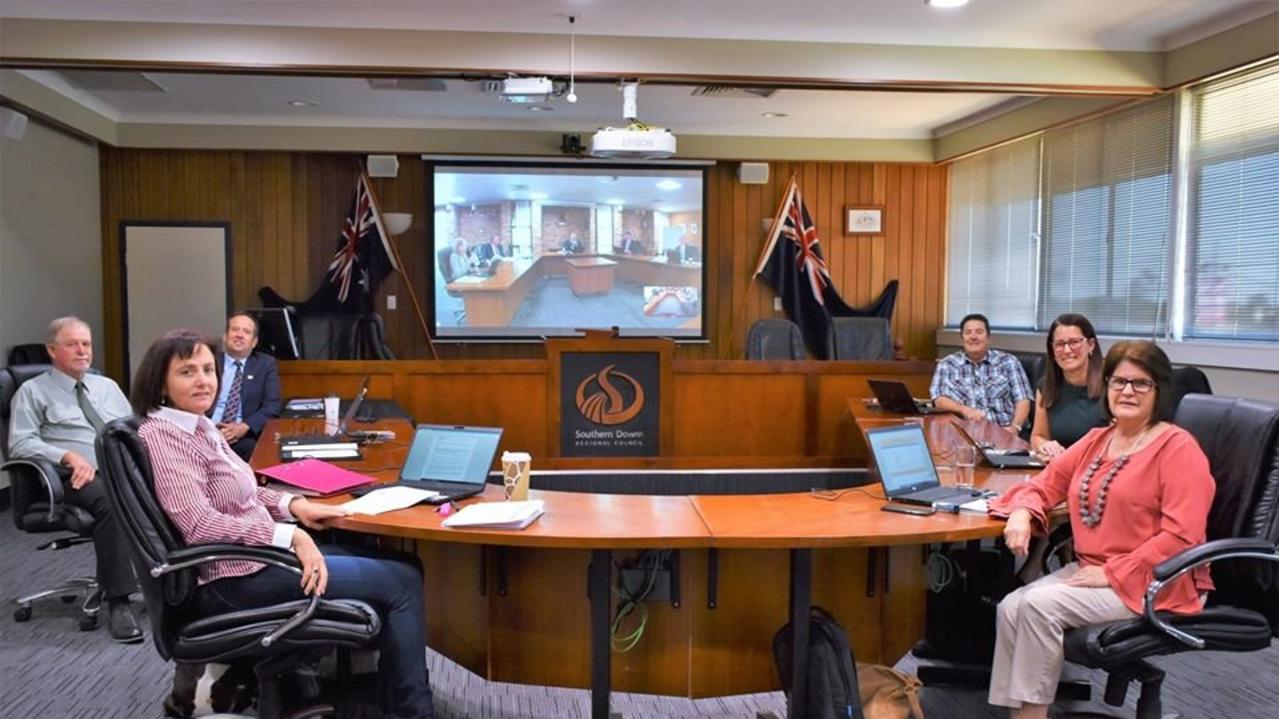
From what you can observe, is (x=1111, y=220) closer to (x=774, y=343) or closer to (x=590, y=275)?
(x=774, y=343)

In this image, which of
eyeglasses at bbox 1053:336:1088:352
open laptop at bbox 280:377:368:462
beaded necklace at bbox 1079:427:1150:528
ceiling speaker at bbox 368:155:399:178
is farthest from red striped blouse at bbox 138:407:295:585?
ceiling speaker at bbox 368:155:399:178

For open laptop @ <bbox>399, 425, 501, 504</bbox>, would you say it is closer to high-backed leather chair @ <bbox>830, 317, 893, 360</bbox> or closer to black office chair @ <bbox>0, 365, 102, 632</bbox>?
black office chair @ <bbox>0, 365, 102, 632</bbox>

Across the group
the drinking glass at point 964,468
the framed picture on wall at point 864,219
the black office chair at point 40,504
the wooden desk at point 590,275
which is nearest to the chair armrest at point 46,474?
the black office chair at point 40,504

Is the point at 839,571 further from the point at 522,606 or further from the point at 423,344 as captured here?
the point at 423,344

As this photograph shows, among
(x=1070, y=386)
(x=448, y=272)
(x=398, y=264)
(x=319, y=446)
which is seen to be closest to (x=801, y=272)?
(x=448, y=272)

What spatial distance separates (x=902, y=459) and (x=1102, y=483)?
0.52 metres

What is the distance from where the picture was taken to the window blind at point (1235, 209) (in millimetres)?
4309

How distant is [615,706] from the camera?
9.11ft

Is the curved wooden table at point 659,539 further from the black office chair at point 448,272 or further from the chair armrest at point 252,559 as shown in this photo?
the black office chair at point 448,272

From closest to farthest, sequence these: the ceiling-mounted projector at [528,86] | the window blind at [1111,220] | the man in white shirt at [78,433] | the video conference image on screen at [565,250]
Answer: the man in white shirt at [78,433] < the ceiling-mounted projector at [528,86] < the window blind at [1111,220] < the video conference image on screen at [565,250]

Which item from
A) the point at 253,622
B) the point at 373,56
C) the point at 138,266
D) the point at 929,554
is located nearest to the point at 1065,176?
the point at 929,554

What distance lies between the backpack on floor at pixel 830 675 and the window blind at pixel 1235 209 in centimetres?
339

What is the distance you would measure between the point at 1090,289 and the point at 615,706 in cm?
455

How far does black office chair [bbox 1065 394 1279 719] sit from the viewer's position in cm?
208
